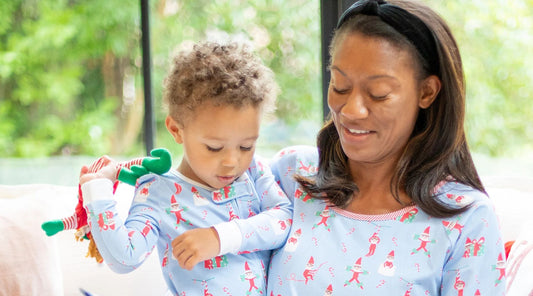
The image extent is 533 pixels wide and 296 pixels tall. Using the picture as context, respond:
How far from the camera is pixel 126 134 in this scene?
14.3ft

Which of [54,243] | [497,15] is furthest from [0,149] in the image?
[497,15]

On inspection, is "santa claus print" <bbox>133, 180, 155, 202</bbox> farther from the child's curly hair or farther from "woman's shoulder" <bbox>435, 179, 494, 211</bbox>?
"woman's shoulder" <bbox>435, 179, 494, 211</bbox>

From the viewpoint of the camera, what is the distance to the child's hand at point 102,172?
1.47 m

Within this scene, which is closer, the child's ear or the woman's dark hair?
the woman's dark hair

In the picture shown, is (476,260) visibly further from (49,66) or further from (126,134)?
(49,66)

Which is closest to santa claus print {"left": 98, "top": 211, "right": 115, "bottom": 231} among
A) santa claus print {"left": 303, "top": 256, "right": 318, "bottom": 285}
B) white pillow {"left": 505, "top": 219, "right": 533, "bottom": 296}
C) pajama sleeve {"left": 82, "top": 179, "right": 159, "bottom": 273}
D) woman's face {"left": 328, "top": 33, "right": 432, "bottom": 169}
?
pajama sleeve {"left": 82, "top": 179, "right": 159, "bottom": 273}

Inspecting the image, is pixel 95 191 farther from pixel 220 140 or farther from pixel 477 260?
pixel 477 260

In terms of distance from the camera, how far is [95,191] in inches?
56.4

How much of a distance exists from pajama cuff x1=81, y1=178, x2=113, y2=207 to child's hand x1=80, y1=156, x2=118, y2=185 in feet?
0.08

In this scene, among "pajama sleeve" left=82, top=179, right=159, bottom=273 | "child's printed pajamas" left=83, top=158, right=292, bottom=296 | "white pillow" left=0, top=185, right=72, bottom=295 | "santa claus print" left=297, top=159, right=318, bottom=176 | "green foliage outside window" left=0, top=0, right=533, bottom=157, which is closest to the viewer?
"pajama sleeve" left=82, top=179, right=159, bottom=273

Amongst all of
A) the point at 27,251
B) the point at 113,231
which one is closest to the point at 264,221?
the point at 113,231

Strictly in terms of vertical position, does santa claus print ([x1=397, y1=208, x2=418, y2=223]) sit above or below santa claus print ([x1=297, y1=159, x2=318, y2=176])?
below

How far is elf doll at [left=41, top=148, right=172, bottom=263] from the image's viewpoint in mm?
1488

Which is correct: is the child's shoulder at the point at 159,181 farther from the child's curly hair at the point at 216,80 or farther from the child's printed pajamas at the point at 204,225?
the child's curly hair at the point at 216,80
